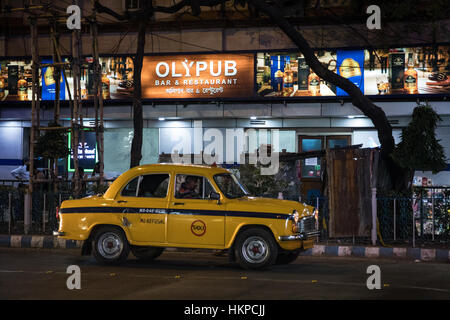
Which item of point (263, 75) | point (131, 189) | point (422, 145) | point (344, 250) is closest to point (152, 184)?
point (131, 189)

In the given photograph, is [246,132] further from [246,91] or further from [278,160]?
[278,160]

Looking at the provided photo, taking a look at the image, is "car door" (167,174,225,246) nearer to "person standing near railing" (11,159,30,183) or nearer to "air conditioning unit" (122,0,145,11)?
"person standing near railing" (11,159,30,183)

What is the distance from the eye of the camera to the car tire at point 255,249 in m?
10.6

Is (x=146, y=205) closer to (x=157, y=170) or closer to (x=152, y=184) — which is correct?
(x=152, y=184)

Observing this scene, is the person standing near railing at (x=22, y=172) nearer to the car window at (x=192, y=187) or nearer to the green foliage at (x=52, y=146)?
the green foliage at (x=52, y=146)

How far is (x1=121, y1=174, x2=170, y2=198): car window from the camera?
1123cm

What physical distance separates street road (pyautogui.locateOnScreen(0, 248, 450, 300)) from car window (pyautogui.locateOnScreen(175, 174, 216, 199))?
1.26 metres

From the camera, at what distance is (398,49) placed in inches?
778

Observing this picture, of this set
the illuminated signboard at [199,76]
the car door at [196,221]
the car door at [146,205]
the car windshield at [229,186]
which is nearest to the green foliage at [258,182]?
the car windshield at [229,186]

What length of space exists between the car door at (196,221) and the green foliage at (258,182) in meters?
4.41
